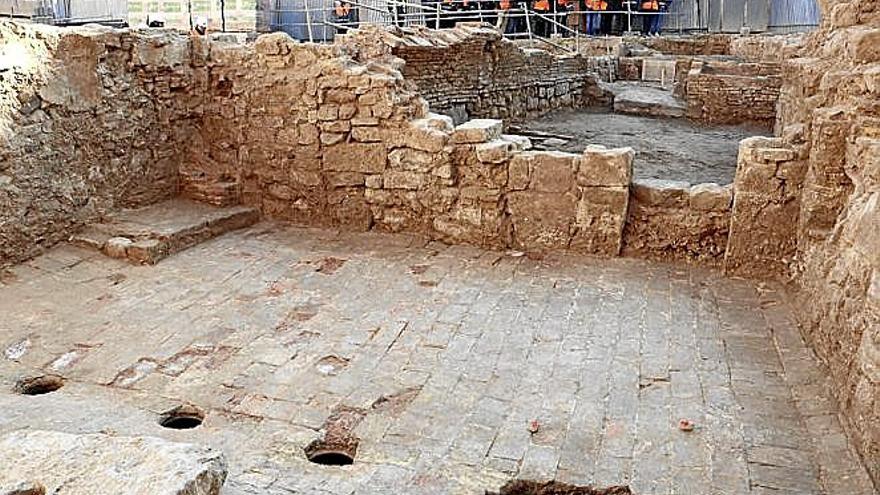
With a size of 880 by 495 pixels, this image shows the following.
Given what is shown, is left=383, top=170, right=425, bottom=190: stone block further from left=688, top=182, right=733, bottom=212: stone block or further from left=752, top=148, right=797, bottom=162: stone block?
left=752, top=148, right=797, bottom=162: stone block

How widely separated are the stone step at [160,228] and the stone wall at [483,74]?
301 cm

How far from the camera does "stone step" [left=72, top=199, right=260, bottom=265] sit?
683 centimetres

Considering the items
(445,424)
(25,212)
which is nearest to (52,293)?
(25,212)

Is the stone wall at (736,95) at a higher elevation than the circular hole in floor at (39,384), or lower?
higher

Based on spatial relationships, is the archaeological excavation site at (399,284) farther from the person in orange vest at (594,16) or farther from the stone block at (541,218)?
the person in orange vest at (594,16)

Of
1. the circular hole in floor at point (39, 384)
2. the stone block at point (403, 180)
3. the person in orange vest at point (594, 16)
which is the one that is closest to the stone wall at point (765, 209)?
the stone block at point (403, 180)

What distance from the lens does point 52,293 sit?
6090 millimetres

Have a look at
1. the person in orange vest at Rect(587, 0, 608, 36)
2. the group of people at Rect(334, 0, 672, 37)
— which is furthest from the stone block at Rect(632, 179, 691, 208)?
the person in orange vest at Rect(587, 0, 608, 36)

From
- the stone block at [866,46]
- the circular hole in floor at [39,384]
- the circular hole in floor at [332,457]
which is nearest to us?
the circular hole in floor at [332,457]

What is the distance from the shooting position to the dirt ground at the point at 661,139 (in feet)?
29.5

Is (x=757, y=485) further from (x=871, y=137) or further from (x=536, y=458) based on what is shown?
(x=871, y=137)

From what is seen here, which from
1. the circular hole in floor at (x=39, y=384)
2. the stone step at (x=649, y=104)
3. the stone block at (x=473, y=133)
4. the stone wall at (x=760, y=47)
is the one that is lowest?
the circular hole in floor at (x=39, y=384)

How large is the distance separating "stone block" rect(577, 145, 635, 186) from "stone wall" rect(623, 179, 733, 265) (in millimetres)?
296

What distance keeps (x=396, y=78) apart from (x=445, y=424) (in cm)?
429
